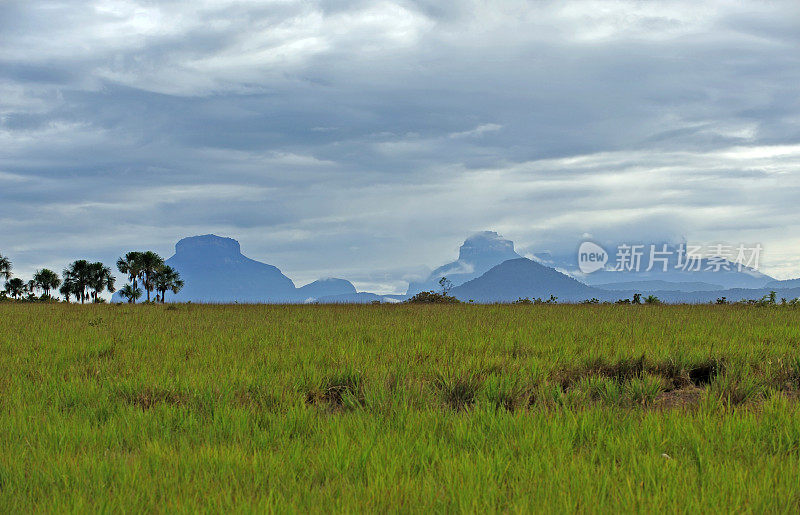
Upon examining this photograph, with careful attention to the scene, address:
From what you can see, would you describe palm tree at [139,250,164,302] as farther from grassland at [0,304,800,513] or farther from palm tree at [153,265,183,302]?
grassland at [0,304,800,513]

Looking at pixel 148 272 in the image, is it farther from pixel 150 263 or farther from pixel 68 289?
pixel 68 289

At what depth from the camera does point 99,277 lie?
412 ft

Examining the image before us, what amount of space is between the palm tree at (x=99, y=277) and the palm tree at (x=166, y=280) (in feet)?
48.8

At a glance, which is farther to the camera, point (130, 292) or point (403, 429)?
point (130, 292)

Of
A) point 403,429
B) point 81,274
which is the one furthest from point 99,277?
point 403,429

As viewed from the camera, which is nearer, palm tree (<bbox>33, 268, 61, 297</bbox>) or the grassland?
the grassland

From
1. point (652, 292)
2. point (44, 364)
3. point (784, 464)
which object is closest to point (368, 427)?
point (784, 464)

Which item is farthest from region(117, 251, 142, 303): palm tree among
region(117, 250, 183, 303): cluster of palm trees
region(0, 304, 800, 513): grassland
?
region(0, 304, 800, 513): grassland

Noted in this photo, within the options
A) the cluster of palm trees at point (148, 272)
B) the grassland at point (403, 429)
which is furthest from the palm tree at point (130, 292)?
the grassland at point (403, 429)

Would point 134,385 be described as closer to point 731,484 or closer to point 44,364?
point 44,364

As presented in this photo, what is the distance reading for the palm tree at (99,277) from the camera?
124 meters

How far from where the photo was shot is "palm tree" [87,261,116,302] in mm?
124250

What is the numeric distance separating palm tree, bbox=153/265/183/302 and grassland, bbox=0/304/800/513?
110513mm

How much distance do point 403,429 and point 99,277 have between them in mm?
137861
